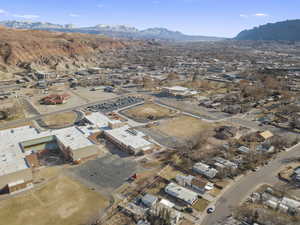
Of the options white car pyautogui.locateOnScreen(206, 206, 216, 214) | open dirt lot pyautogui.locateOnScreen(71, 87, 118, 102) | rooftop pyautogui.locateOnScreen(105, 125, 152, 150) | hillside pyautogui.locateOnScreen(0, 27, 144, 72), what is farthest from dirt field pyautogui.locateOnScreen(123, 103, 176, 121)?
hillside pyautogui.locateOnScreen(0, 27, 144, 72)

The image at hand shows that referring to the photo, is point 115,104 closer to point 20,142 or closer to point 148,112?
point 148,112

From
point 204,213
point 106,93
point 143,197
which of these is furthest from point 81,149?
point 106,93

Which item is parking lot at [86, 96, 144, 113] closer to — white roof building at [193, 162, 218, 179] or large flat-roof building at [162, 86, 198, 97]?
large flat-roof building at [162, 86, 198, 97]

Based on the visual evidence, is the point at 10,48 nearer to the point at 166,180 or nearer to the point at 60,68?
the point at 60,68

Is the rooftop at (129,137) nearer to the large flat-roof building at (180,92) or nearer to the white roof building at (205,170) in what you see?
the white roof building at (205,170)

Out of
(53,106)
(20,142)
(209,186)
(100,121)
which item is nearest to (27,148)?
(20,142)

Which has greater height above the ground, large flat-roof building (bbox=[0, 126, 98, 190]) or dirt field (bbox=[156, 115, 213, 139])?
large flat-roof building (bbox=[0, 126, 98, 190])

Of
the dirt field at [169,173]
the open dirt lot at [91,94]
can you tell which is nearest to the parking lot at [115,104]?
the open dirt lot at [91,94]
